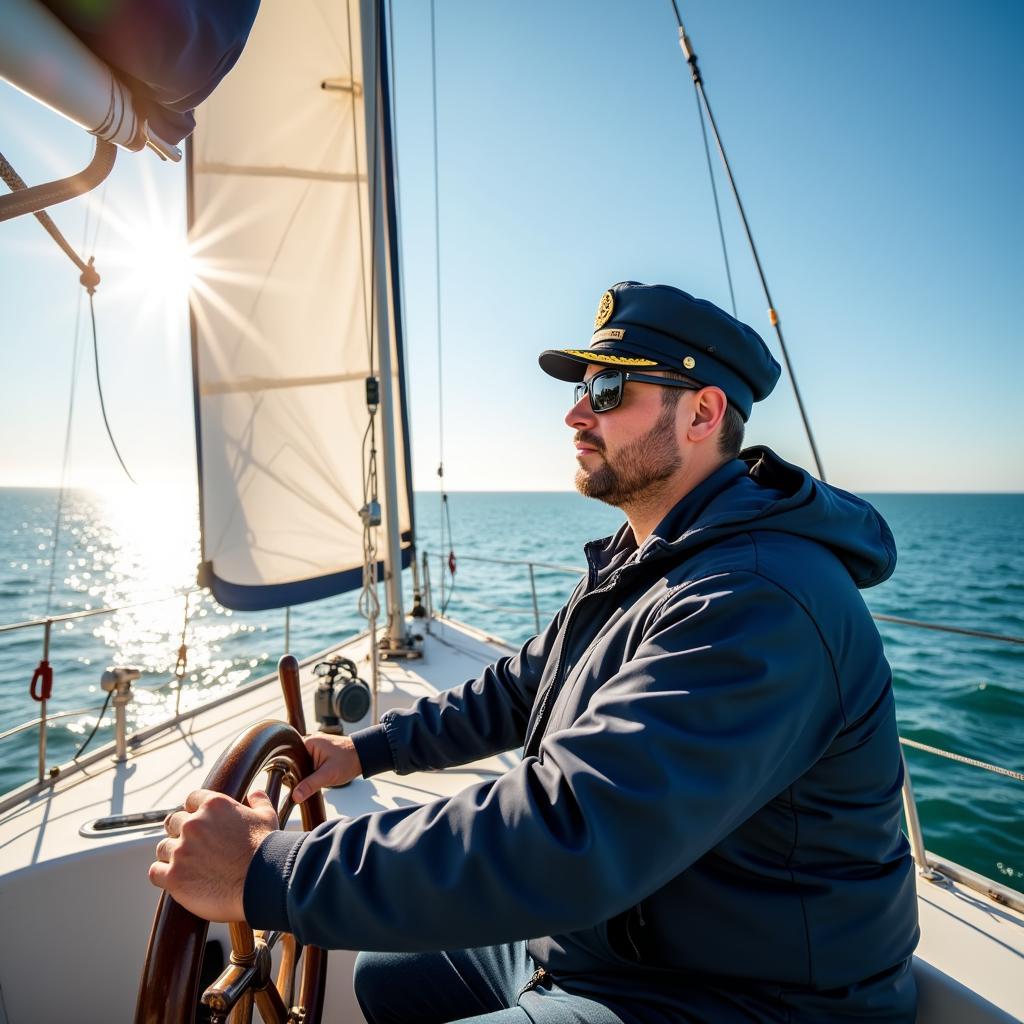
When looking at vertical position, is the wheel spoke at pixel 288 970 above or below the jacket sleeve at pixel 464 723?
below

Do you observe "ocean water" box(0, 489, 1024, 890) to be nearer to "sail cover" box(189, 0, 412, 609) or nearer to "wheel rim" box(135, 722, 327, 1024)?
"sail cover" box(189, 0, 412, 609)

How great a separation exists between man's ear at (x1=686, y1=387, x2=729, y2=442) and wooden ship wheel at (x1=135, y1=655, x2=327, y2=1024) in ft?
2.78

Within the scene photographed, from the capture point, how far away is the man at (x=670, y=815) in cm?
67

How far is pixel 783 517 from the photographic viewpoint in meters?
0.92

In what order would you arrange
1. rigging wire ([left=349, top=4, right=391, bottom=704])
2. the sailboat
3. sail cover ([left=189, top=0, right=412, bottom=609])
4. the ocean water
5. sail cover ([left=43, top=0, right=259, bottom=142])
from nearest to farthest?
sail cover ([left=43, top=0, right=259, bottom=142]) → the sailboat → rigging wire ([left=349, top=4, right=391, bottom=704]) → sail cover ([left=189, top=0, right=412, bottom=609]) → the ocean water

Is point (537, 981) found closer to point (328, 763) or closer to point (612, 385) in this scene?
point (328, 763)

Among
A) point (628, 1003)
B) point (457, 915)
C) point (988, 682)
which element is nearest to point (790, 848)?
point (628, 1003)

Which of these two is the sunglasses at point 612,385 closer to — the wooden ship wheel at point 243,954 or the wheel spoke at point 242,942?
the wooden ship wheel at point 243,954

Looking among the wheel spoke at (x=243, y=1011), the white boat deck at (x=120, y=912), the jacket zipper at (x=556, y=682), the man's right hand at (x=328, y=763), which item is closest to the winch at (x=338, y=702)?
the white boat deck at (x=120, y=912)

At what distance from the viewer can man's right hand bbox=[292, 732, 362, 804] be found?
110cm

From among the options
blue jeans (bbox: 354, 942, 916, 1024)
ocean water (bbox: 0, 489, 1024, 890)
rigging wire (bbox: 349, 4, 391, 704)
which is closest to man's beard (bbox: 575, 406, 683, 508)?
blue jeans (bbox: 354, 942, 916, 1024)

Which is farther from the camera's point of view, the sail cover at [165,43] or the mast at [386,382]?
the mast at [386,382]

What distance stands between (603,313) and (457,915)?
3.49 feet

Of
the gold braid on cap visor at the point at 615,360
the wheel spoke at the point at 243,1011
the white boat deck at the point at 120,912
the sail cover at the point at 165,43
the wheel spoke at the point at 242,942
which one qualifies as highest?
the sail cover at the point at 165,43
